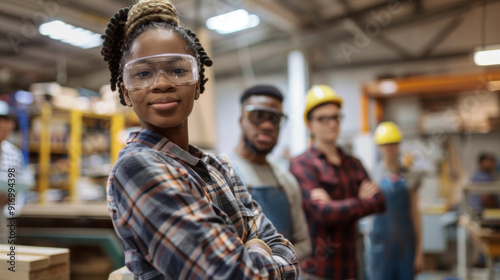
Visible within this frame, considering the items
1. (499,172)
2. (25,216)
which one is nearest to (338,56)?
(499,172)

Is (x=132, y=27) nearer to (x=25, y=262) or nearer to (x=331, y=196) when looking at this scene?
(x=25, y=262)

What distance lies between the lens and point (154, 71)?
98 cm

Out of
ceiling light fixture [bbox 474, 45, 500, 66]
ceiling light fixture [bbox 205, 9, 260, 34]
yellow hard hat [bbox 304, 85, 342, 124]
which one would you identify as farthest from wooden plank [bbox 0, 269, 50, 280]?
ceiling light fixture [bbox 205, 9, 260, 34]

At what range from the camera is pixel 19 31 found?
5.89ft

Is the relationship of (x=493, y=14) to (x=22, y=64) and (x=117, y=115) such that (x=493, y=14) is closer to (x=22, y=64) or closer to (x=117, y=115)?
(x=22, y=64)

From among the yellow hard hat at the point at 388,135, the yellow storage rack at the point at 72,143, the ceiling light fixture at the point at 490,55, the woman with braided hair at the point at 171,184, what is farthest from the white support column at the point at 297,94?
the woman with braided hair at the point at 171,184

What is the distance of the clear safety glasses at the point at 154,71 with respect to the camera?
3.19 ft

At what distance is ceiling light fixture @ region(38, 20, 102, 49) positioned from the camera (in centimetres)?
216

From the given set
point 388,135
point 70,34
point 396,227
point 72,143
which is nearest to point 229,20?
point 388,135

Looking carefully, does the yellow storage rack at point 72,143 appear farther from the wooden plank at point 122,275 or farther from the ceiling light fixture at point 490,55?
the ceiling light fixture at point 490,55

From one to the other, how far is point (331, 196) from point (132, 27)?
178 cm

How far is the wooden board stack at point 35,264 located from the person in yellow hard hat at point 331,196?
4.57 feet

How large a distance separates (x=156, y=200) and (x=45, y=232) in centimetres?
243

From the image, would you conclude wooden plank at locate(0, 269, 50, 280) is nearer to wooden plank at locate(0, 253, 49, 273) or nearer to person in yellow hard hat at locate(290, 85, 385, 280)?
wooden plank at locate(0, 253, 49, 273)
